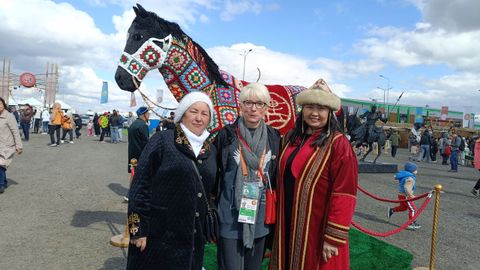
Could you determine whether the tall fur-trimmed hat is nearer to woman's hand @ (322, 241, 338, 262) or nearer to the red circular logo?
woman's hand @ (322, 241, 338, 262)

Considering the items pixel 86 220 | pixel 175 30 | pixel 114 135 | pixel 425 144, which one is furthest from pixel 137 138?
pixel 425 144

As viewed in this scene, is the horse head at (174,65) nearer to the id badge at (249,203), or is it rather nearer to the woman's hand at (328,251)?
the id badge at (249,203)

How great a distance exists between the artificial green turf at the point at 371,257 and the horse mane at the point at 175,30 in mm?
2081

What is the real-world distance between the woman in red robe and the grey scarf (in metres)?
0.17

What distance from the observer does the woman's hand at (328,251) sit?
2.14 meters

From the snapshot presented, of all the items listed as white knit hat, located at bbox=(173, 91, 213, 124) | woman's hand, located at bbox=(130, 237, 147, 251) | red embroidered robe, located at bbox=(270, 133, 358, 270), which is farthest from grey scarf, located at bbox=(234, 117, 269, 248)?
woman's hand, located at bbox=(130, 237, 147, 251)

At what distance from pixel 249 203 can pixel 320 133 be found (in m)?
0.66

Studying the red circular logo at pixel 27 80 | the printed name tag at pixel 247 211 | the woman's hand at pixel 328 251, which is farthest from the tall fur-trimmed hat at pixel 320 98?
the red circular logo at pixel 27 80

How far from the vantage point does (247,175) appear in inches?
92.7

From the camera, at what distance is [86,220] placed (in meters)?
5.41

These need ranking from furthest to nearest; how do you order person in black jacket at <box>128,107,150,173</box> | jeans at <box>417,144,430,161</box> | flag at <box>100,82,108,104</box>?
flag at <box>100,82,108,104</box> → jeans at <box>417,144,430,161</box> → person in black jacket at <box>128,107,150,173</box>

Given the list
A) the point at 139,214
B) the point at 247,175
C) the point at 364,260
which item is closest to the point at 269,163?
the point at 247,175

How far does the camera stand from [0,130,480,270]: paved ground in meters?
4.07

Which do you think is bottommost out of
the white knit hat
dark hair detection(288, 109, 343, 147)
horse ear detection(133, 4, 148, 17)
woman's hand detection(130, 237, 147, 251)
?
woman's hand detection(130, 237, 147, 251)
